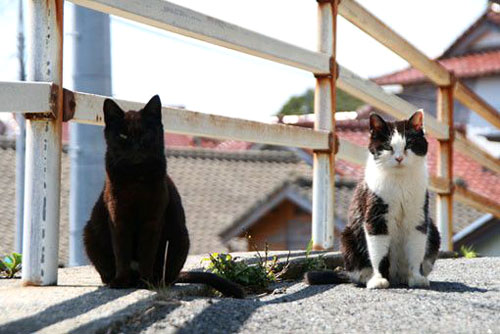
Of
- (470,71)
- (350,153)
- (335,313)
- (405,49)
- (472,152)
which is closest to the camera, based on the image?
(335,313)

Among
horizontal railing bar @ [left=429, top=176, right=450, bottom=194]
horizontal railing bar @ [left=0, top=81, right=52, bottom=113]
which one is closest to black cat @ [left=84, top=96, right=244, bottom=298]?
horizontal railing bar @ [left=0, top=81, right=52, bottom=113]

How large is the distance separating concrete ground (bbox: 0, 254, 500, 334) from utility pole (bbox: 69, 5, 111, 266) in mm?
2531

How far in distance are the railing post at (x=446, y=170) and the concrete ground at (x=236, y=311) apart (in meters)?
3.61

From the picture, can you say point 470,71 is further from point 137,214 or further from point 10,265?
point 137,214

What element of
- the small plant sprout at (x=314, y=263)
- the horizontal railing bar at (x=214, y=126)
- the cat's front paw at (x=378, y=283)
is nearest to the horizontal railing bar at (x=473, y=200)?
the horizontal railing bar at (x=214, y=126)

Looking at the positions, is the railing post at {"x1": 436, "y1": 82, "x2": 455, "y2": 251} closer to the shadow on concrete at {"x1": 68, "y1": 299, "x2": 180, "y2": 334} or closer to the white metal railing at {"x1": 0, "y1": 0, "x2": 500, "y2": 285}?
the white metal railing at {"x1": 0, "y1": 0, "x2": 500, "y2": 285}

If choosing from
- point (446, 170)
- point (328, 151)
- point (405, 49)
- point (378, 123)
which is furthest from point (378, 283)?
point (446, 170)

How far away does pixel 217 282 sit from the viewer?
3.08 m

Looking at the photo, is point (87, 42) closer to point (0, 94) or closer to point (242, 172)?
point (0, 94)

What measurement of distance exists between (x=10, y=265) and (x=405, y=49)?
3552 millimetres

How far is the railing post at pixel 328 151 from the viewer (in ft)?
15.6

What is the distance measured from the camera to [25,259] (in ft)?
9.66

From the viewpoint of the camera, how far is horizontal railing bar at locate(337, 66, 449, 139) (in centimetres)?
521

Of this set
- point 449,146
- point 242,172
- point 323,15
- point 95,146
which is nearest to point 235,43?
point 323,15
